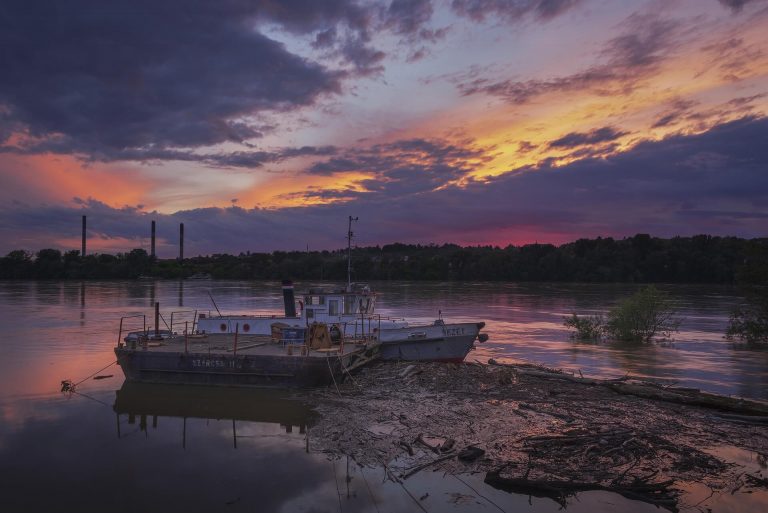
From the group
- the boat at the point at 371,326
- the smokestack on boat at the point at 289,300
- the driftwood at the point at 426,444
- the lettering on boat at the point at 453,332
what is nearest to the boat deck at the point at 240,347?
the boat at the point at 371,326

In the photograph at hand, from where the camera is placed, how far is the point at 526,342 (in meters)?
35.7

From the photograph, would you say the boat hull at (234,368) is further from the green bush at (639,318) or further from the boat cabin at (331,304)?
the green bush at (639,318)

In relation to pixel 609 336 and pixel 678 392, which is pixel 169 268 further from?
pixel 678 392

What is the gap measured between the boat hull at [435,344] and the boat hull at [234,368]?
3.44 metres

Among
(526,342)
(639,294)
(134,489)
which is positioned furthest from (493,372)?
(639,294)

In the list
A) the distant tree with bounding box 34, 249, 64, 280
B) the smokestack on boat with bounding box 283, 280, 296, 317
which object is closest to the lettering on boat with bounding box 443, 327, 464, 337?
the smokestack on boat with bounding box 283, 280, 296, 317

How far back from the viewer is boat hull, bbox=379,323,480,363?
23.7 metres

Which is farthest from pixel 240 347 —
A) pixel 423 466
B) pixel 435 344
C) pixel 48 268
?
pixel 48 268

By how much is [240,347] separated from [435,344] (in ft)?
26.8

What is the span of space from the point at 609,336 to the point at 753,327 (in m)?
8.44

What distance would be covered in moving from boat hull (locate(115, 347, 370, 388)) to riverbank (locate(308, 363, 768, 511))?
88cm

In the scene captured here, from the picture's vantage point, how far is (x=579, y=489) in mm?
10289

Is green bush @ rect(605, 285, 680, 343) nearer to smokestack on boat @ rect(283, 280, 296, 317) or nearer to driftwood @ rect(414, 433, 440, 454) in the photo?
smokestack on boat @ rect(283, 280, 296, 317)

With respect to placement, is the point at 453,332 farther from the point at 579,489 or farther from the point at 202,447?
the point at 579,489
